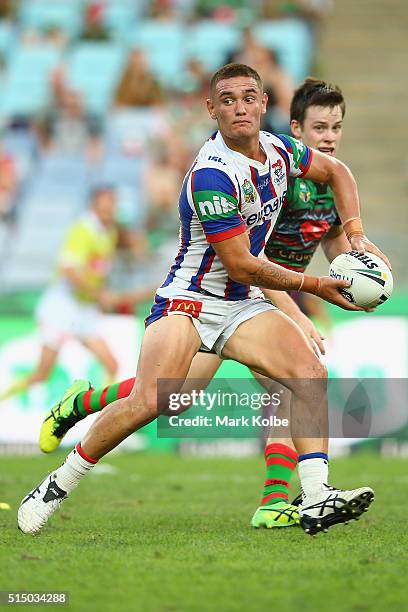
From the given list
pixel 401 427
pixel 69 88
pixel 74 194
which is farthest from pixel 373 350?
pixel 69 88

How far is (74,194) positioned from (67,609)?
15.3 metres

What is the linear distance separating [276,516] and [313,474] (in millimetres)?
951

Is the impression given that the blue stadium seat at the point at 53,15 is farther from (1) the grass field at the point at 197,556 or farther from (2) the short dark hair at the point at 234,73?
(2) the short dark hair at the point at 234,73

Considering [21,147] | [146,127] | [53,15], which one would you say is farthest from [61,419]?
[53,15]

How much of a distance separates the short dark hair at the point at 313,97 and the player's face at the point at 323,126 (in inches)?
1.2

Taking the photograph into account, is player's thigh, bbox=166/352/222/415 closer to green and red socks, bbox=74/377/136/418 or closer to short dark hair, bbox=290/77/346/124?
green and red socks, bbox=74/377/136/418

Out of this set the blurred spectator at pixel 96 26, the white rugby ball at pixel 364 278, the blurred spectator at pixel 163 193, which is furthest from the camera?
the blurred spectator at pixel 96 26

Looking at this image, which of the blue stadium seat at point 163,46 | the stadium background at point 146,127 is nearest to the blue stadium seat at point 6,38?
the stadium background at point 146,127

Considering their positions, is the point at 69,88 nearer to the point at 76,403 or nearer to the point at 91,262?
the point at 91,262

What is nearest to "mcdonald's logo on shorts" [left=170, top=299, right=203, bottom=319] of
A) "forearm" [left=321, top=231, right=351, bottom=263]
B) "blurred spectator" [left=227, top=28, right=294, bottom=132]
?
"forearm" [left=321, top=231, right=351, bottom=263]

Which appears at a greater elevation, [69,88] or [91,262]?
[69,88]

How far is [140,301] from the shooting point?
13484mm

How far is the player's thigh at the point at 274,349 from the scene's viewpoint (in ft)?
20.4

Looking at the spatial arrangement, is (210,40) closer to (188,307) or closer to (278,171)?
(278,171)
